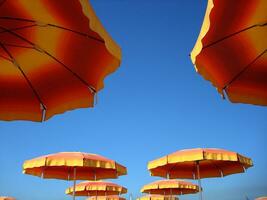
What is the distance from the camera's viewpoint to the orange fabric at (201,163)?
29.1ft

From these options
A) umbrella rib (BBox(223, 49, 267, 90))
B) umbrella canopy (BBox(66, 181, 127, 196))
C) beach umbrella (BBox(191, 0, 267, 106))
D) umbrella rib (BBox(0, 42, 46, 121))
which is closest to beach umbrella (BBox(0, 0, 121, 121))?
umbrella rib (BBox(0, 42, 46, 121))

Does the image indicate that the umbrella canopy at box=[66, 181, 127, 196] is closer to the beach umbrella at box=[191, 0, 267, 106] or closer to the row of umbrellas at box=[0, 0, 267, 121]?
the row of umbrellas at box=[0, 0, 267, 121]

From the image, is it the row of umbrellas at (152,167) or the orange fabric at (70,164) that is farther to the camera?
the row of umbrellas at (152,167)

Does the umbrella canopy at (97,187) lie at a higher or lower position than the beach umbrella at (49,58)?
lower

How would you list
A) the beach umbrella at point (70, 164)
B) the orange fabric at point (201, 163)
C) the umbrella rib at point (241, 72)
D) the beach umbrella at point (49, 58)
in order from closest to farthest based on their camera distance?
1. the beach umbrella at point (49, 58)
2. the umbrella rib at point (241, 72)
3. the beach umbrella at point (70, 164)
4. the orange fabric at point (201, 163)

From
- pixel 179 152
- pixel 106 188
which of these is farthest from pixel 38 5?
pixel 106 188

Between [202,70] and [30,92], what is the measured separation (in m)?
2.29

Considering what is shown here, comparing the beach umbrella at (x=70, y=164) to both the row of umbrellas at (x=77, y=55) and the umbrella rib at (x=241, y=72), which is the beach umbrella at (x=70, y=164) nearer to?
the row of umbrellas at (x=77, y=55)

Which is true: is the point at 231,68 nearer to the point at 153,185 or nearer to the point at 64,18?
the point at 64,18

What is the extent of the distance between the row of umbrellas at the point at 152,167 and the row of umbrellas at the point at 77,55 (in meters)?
4.15

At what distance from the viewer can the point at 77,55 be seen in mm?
4008

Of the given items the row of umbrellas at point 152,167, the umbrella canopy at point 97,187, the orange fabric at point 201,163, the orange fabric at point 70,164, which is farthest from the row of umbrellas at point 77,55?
the umbrella canopy at point 97,187

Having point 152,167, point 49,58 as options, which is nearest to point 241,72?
point 49,58

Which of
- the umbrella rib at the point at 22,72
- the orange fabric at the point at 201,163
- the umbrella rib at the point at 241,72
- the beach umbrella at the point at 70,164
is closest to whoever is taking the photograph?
the umbrella rib at the point at 22,72
